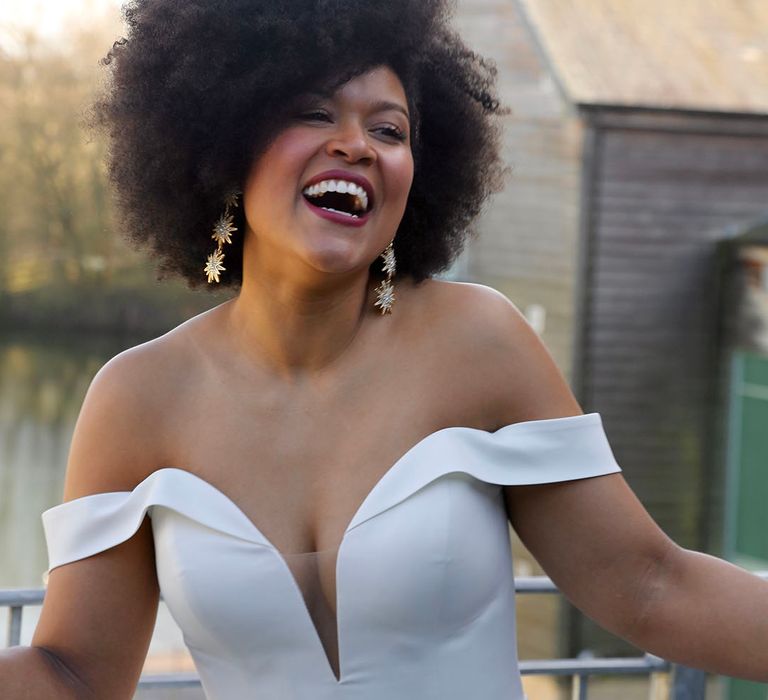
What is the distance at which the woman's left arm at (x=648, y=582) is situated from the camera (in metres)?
1.34

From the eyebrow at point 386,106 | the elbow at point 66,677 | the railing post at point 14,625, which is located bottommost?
the elbow at point 66,677

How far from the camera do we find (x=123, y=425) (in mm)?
1404

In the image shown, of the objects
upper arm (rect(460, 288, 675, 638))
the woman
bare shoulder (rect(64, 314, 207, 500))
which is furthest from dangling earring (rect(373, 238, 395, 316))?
bare shoulder (rect(64, 314, 207, 500))

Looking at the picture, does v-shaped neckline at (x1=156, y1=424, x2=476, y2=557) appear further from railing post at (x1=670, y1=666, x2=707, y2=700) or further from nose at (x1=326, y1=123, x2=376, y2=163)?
railing post at (x1=670, y1=666, x2=707, y2=700)

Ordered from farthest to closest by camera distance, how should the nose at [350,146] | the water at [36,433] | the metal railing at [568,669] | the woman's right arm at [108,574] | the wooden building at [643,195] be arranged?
the water at [36,433] < the wooden building at [643,195] < the metal railing at [568,669] < the woman's right arm at [108,574] < the nose at [350,146]

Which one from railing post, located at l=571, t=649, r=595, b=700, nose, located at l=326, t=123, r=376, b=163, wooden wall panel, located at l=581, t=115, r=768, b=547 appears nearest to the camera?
nose, located at l=326, t=123, r=376, b=163

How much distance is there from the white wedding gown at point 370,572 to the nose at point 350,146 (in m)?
0.31

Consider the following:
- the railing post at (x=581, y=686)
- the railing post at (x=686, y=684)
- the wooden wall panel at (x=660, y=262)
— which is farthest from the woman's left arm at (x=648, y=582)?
the wooden wall panel at (x=660, y=262)

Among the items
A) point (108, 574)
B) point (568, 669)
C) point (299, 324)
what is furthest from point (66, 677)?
point (568, 669)

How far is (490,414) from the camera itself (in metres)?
1.40

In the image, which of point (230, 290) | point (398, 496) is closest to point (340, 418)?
point (398, 496)

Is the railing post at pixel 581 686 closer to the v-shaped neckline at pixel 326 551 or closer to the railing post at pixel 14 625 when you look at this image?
the v-shaped neckline at pixel 326 551

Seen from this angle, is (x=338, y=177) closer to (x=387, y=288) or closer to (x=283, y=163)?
(x=283, y=163)

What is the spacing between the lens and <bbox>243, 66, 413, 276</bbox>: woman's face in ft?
4.23
